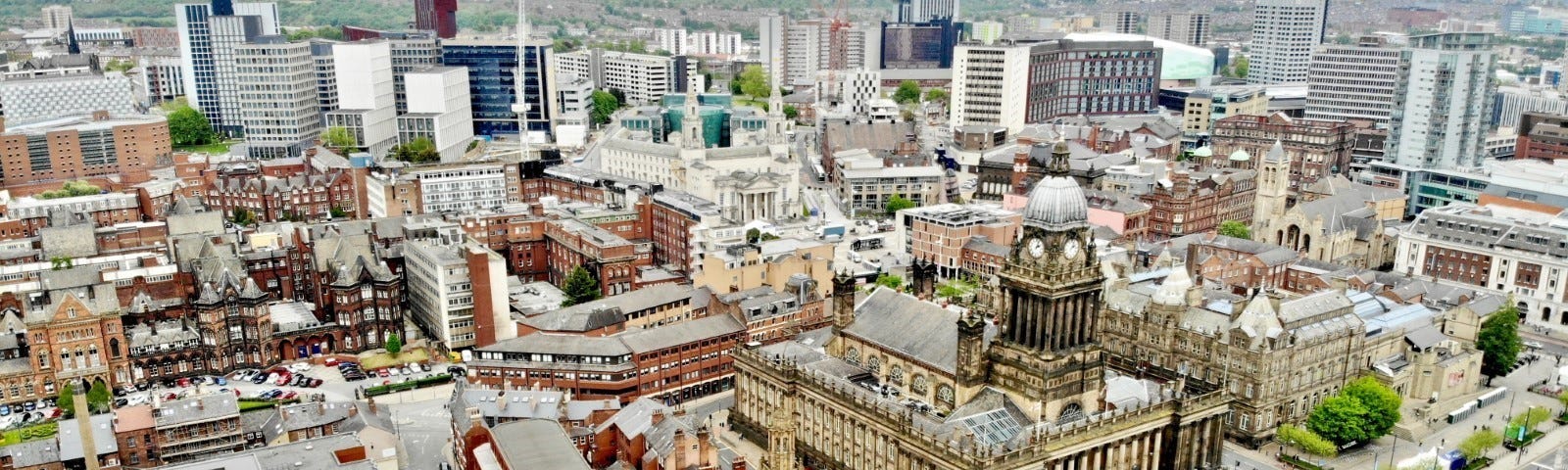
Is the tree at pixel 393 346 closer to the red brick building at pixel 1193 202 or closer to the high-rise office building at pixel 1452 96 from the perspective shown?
the red brick building at pixel 1193 202

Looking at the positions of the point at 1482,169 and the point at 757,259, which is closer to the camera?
the point at 757,259

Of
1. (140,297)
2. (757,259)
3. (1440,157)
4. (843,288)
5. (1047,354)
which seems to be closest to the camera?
(1047,354)

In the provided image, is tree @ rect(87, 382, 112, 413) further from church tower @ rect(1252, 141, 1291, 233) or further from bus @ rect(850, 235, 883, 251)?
church tower @ rect(1252, 141, 1291, 233)

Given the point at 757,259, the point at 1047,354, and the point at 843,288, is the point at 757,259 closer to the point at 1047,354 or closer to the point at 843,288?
the point at 843,288

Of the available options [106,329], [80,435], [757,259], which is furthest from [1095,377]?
[106,329]

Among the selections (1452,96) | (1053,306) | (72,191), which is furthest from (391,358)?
(1452,96)

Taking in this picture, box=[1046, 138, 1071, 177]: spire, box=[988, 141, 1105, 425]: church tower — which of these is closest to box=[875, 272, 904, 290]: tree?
box=[988, 141, 1105, 425]: church tower

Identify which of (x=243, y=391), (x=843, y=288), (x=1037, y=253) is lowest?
(x=243, y=391)
